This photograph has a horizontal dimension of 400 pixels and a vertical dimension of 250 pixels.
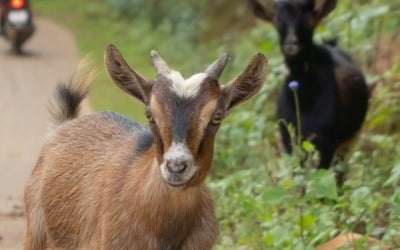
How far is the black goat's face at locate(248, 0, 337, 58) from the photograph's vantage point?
1047cm

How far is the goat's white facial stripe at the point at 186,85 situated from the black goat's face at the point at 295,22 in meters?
4.15

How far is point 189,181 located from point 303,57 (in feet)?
15.5

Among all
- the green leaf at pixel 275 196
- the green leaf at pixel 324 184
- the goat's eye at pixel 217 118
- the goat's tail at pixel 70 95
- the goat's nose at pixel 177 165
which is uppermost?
the goat's tail at pixel 70 95

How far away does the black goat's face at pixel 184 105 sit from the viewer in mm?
6094

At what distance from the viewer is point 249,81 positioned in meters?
6.61

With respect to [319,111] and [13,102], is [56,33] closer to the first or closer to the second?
[13,102]

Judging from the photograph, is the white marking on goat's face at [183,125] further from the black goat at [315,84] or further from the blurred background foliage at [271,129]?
the black goat at [315,84]

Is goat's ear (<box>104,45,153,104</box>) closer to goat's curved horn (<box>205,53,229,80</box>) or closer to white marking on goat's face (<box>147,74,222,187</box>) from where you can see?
white marking on goat's face (<box>147,74,222,187</box>)

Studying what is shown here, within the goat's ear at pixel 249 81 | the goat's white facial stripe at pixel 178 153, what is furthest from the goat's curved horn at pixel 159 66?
the goat's white facial stripe at pixel 178 153

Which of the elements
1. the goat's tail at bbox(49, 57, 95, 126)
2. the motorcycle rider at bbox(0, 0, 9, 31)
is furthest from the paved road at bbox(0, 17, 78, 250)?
the goat's tail at bbox(49, 57, 95, 126)

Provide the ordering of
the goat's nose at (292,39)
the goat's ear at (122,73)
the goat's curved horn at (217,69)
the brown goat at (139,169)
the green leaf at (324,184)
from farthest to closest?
the goat's nose at (292,39)
the green leaf at (324,184)
the goat's ear at (122,73)
the goat's curved horn at (217,69)
the brown goat at (139,169)

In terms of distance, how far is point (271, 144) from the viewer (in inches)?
460

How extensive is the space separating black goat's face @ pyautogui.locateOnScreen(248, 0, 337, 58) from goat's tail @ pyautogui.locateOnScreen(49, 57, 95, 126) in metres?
2.74

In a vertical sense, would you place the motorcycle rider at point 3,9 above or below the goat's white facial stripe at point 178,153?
above
